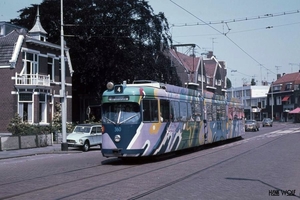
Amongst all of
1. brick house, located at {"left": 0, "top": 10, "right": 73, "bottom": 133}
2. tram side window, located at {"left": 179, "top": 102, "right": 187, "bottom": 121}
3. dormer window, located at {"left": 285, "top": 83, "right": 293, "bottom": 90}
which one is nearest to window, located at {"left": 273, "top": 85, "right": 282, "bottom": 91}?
dormer window, located at {"left": 285, "top": 83, "right": 293, "bottom": 90}

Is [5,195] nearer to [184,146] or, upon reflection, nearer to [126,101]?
[126,101]

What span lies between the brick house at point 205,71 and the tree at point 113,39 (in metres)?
21.0

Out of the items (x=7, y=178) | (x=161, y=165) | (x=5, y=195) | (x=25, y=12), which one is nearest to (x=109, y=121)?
(x=161, y=165)

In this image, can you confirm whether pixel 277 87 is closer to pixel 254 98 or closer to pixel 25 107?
pixel 254 98

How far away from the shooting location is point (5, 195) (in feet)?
35.9

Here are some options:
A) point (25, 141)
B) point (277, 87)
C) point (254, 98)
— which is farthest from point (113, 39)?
point (254, 98)

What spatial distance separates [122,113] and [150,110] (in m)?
1.16

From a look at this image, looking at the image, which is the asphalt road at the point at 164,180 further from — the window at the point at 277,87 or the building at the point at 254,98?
the building at the point at 254,98

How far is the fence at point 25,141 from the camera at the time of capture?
28.3 m

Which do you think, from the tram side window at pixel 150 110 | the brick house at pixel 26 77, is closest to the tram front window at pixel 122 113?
the tram side window at pixel 150 110

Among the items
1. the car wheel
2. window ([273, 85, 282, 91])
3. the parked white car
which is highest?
window ([273, 85, 282, 91])

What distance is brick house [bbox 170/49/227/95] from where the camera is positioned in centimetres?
7227

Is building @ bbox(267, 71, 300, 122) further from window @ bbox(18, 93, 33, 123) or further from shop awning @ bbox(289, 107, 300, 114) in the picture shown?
window @ bbox(18, 93, 33, 123)

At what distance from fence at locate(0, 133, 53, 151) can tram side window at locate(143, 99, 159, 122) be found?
539 inches
